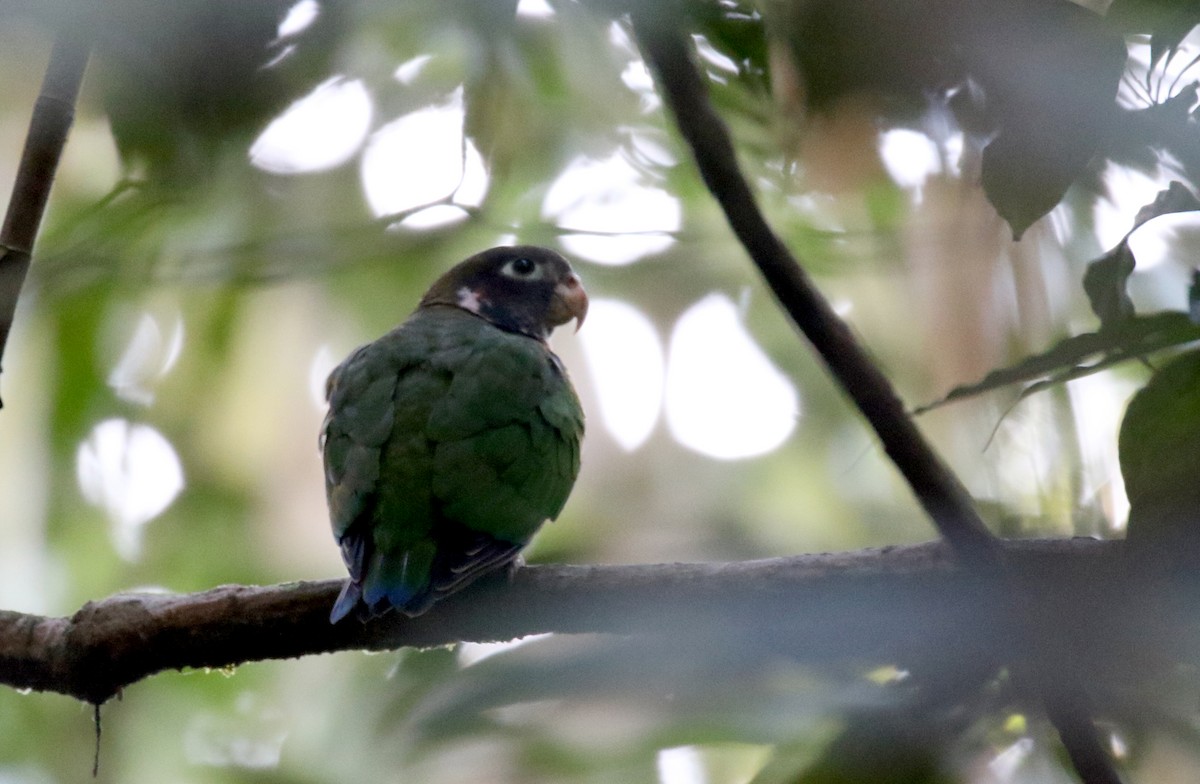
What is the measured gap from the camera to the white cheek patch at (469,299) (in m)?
5.01

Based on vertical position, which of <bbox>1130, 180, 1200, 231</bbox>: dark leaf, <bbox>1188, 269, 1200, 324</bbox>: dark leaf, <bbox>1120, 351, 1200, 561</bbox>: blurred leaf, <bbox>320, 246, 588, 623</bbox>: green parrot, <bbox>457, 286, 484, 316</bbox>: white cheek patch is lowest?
<bbox>457, 286, 484, 316</bbox>: white cheek patch

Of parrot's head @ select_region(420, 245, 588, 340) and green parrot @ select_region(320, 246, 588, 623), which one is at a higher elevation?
green parrot @ select_region(320, 246, 588, 623)

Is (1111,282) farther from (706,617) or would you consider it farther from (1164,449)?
(706,617)

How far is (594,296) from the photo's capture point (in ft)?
21.0

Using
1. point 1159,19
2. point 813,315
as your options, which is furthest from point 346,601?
point 1159,19

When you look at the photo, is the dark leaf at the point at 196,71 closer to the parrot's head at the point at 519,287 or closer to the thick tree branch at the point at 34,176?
the thick tree branch at the point at 34,176

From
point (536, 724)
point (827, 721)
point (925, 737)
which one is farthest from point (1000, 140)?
point (536, 724)

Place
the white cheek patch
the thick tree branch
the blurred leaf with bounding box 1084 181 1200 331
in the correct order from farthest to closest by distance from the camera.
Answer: the white cheek patch, the thick tree branch, the blurred leaf with bounding box 1084 181 1200 331

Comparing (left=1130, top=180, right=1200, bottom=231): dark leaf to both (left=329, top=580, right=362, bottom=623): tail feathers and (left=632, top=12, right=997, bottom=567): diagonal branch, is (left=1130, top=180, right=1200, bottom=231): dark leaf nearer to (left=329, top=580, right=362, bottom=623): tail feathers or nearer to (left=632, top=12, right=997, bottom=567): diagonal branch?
(left=632, top=12, right=997, bottom=567): diagonal branch

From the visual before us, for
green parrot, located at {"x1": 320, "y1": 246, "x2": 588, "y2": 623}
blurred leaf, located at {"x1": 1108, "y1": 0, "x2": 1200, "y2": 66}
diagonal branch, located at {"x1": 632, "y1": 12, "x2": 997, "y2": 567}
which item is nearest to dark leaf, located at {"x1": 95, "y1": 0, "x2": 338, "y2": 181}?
diagonal branch, located at {"x1": 632, "y1": 12, "x2": 997, "y2": 567}

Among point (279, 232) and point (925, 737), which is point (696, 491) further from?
point (925, 737)

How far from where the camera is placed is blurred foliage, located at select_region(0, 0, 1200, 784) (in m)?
1.85

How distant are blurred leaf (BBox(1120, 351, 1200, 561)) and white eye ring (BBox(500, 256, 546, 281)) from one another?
139 inches

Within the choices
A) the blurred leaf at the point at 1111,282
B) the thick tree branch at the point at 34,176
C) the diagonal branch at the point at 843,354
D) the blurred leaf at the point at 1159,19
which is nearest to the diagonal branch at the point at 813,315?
the diagonal branch at the point at 843,354
